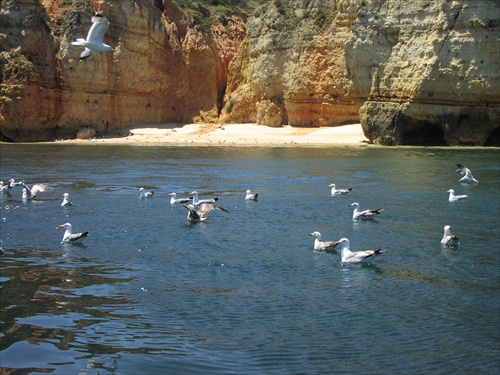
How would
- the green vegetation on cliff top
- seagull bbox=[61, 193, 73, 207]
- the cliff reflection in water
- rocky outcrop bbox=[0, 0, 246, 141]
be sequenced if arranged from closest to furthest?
the cliff reflection in water
seagull bbox=[61, 193, 73, 207]
rocky outcrop bbox=[0, 0, 246, 141]
the green vegetation on cliff top

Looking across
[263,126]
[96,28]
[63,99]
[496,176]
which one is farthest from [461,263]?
[63,99]

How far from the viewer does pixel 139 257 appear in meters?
14.0

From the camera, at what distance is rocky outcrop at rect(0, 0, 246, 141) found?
48.4 m

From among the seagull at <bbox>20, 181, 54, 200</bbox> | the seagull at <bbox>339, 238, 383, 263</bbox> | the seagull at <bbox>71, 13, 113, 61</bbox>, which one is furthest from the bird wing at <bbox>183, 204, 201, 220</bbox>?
the seagull at <bbox>20, 181, 54, 200</bbox>

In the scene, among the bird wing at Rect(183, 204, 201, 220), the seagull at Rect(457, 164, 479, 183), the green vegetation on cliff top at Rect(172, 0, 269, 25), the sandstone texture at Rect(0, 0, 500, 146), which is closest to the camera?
the bird wing at Rect(183, 204, 201, 220)

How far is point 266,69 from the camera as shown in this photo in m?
49.7

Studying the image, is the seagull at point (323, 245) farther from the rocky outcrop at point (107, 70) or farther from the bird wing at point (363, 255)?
the rocky outcrop at point (107, 70)

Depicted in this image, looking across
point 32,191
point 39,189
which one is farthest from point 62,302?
point 39,189

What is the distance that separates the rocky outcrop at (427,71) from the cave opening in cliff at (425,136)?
0.07 m

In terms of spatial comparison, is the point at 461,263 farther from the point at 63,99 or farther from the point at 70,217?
the point at 63,99

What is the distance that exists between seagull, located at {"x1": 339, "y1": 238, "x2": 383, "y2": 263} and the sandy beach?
27.7 m

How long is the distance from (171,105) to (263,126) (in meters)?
8.76

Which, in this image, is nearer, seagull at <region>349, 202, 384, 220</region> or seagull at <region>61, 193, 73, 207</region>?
seagull at <region>349, 202, 384, 220</region>

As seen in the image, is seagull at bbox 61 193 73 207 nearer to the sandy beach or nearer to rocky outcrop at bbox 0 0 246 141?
the sandy beach
